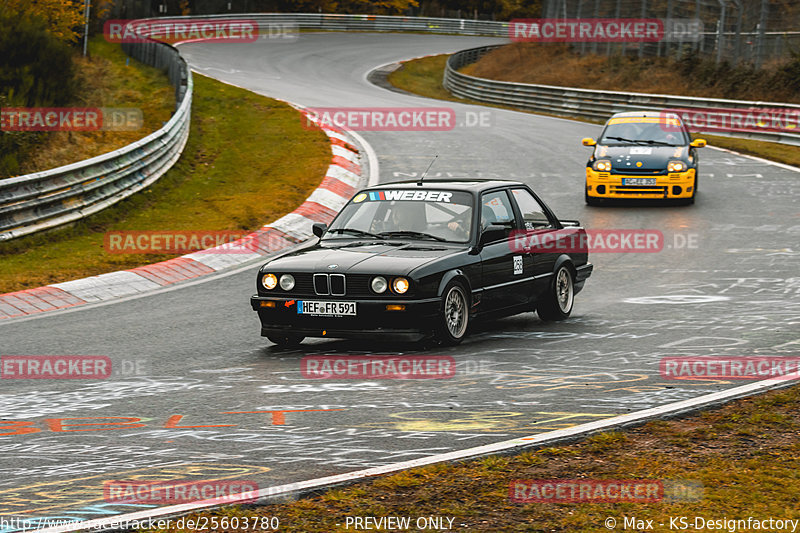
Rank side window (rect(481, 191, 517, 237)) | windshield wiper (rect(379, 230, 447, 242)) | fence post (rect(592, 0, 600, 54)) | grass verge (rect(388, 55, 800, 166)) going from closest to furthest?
windshield wiper (rect(379, 230, 447, 242)), side window (rect(481, 191, 517, 237)), grass verge (rect(388, 55, 800, 166)), fence post (rect(592, 0, 600, 54))

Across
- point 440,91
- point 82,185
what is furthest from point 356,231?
point 440,91

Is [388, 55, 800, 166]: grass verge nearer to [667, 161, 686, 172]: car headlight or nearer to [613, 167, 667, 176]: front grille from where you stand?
[667, 161, 686, 172]: car headlight

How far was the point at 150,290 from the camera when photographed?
12672 millimetres

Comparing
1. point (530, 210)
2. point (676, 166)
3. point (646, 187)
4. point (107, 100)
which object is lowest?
point (646, 187)

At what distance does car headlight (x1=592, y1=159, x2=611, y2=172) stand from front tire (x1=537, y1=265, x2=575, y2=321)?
8.27m

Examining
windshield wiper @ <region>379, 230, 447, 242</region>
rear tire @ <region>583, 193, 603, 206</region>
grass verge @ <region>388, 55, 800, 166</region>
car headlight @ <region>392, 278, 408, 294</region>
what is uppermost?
windshield wiper @ <region>379, 230, 447, 242</region>

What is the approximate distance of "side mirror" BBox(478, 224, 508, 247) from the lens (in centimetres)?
976

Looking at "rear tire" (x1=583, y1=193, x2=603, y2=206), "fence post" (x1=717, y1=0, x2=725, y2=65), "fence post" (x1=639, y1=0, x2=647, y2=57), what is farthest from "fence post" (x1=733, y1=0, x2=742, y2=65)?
"rear tire" (x1=583, y1=193, x2=603, y2=206)

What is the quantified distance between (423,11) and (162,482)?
8081cm

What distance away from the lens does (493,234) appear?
389 inches

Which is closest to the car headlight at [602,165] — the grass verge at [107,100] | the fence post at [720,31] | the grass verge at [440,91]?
the grass verge at [440,91]

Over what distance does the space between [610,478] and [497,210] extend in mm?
5279

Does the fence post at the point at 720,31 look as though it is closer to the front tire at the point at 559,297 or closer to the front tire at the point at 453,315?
the front tire at the point at 559,297

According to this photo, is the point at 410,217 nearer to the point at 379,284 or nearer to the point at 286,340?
the point at 379,284
